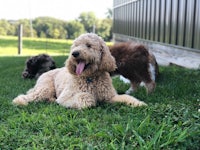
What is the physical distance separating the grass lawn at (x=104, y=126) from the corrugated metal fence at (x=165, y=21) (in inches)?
102

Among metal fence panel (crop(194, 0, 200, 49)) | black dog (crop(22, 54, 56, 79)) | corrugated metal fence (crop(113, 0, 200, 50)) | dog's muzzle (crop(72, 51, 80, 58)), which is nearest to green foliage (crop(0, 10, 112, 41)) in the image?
corrugated metal fence (crop(113, 0, 200, 50))

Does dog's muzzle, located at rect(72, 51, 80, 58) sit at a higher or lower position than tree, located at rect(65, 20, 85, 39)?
higher

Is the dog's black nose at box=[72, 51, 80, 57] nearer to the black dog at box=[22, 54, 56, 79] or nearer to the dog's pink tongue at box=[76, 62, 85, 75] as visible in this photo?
the dog's pink tongue at box=[76, 62, 85, 75]

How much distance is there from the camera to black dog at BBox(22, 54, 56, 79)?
9.41m

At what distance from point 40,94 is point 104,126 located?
2039 millimetres

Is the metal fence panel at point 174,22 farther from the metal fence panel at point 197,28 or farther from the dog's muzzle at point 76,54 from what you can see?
the dog's muzzle at point 76,54

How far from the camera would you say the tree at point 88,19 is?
148 feet

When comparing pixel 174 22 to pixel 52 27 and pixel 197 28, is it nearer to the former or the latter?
pixel 197 28

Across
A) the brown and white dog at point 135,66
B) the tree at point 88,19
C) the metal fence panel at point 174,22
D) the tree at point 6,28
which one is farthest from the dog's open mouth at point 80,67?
the tree at point 6,28

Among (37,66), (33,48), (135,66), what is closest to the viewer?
(135,66)

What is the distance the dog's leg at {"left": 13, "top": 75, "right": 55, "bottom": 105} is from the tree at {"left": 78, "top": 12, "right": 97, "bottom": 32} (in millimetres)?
38429

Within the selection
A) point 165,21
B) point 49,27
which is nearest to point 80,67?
point 165,21

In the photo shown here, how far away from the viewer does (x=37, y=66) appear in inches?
383

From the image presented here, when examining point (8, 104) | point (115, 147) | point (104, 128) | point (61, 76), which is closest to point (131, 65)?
point (61, 76)
